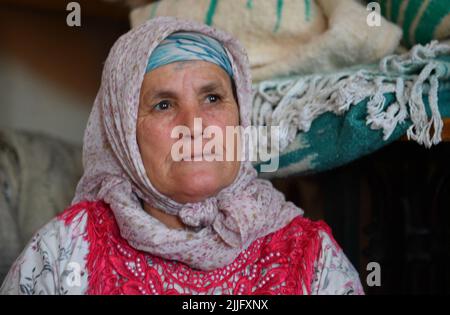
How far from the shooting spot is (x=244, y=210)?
0.96 meters

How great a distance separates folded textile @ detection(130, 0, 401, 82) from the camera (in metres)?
1.15

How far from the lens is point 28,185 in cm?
163

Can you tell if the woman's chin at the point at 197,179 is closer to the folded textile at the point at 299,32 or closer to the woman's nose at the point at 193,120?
the woman's nose at the point at 193,120

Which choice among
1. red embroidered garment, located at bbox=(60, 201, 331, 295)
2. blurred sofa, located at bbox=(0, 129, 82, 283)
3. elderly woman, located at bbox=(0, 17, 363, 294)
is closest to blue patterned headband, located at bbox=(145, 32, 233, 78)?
elderly woman, located at bbox=(0, 17, 363, 294)

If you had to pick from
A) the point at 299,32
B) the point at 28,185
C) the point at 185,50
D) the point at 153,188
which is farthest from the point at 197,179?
the point at 28,185

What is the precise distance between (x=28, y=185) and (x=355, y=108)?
3.15ft

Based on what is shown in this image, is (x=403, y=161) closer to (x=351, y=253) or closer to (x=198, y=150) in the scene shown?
(x=351, y=253)

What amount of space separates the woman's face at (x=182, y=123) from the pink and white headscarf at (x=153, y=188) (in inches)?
0.7

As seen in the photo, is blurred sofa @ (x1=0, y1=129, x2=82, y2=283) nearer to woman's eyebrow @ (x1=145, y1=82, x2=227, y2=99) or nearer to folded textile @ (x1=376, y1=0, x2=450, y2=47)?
woman's eyebrow @ (x1=145, y1=82, x2=227, y2=99)

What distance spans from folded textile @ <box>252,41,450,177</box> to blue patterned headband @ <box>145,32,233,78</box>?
0.17 meters

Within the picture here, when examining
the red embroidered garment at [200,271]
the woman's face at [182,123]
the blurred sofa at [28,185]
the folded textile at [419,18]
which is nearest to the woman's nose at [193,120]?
the woman's face at [182,123]

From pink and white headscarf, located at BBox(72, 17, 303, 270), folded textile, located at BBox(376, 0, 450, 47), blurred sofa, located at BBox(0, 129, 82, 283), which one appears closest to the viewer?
pink and white headscarf, located at BBox(72, 17, 303, 270)

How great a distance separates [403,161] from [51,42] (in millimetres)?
1206

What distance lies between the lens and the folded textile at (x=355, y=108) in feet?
3.26
